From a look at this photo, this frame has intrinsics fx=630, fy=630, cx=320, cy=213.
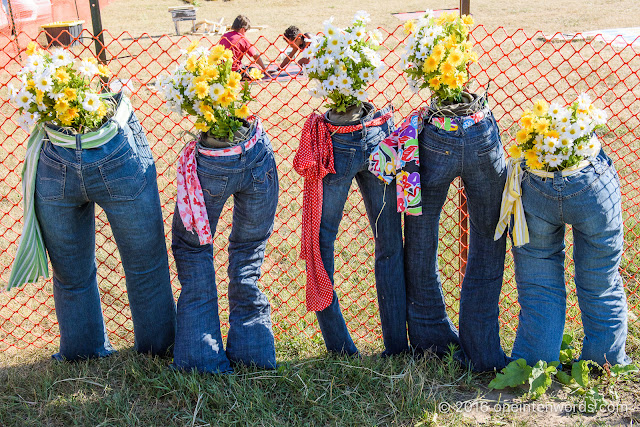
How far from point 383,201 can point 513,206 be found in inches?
22.5

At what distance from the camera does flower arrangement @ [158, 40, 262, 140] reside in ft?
8.57

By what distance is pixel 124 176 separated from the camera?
272 cm

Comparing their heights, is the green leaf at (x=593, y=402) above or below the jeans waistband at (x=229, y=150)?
below

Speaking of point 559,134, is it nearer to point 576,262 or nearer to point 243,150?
point 576,262

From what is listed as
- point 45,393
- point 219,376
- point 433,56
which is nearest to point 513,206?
point 433,56

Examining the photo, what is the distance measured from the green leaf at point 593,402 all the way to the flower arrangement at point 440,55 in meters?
1.45

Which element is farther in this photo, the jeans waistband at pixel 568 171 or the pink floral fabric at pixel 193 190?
the pink floral fabric at pixel 193 190

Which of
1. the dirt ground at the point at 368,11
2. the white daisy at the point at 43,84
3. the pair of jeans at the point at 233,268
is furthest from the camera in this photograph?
the dirt ground at the point at 368,11

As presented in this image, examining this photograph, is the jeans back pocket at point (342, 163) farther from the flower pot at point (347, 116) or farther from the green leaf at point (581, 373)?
the green leaf at point (581, 373)

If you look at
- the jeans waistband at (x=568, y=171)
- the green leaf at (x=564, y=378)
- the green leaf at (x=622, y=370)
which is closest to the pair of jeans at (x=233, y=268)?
the jeans waistband at (x=568, y=171)

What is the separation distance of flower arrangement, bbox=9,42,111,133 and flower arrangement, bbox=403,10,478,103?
1.34 meters

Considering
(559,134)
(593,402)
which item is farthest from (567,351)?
(559,134)

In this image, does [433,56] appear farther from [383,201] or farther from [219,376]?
[219,376]

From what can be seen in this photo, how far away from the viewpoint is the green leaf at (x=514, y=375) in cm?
286
